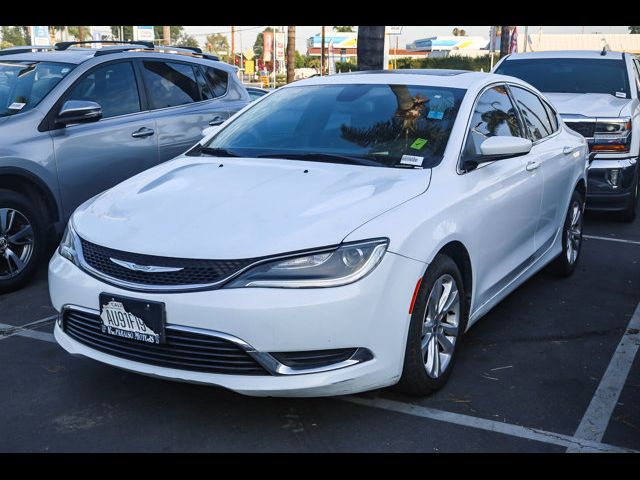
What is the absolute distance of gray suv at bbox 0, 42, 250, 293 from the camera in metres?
5.79

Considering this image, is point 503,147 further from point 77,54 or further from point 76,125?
point 77,54

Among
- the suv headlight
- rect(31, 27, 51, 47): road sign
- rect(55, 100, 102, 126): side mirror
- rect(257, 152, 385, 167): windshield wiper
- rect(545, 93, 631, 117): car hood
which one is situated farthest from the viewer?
rect(31, 27, 51, 47): road sign

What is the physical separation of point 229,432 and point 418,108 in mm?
2250

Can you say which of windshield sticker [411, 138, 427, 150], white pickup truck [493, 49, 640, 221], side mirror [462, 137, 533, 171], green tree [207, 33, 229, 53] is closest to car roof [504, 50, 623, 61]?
white pickup truck [493, 49, 640, 221]

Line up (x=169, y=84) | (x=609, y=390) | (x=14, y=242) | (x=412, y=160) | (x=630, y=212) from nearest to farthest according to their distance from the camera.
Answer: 1. (x=609, y=390)
2. (x=412, y=160)
3. (x=14, y=242)
4. (x=169, y=84)
5. (x=630, y=212)

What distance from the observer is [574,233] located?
6.44 m

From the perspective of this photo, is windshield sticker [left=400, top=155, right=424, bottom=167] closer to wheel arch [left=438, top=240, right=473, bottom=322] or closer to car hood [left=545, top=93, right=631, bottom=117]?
wheel arch [left=438, top=240, right=473, bottom=322]

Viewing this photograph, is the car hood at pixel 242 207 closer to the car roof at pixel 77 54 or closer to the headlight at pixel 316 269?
the headlight at pixel 316 269


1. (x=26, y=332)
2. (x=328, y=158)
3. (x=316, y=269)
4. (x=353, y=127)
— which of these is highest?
(x=353, y=127)

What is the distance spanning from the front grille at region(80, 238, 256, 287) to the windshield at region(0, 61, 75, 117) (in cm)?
305

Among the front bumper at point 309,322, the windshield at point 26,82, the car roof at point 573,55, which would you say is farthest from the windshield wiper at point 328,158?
the car roof at point 573,55

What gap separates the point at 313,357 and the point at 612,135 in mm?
6185

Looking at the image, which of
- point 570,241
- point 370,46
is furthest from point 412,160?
point 370,46
